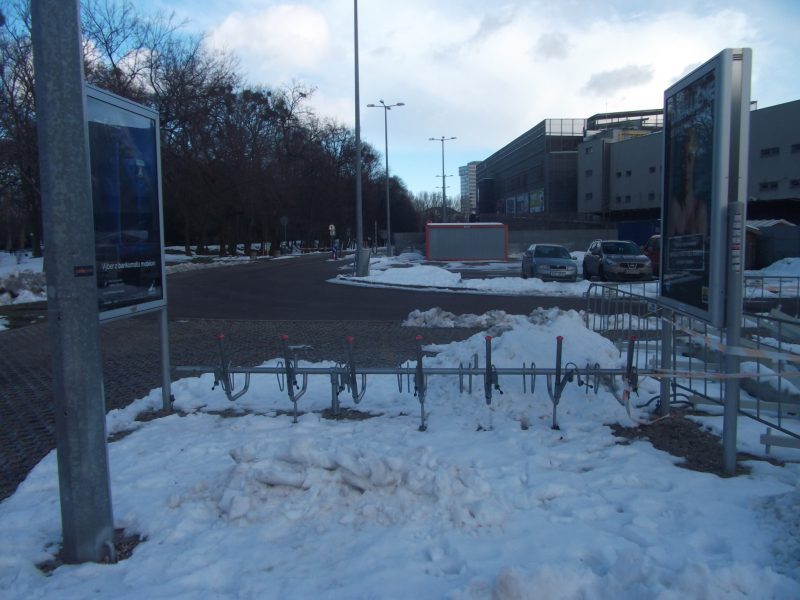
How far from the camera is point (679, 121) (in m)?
5.51

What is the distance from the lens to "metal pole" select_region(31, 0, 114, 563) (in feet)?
11.7

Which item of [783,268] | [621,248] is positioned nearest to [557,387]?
[621,248]

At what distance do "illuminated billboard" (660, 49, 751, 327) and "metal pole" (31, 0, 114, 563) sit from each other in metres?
4.20

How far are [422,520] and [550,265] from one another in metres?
22.0

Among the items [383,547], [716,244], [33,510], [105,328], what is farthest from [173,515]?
[105,328]

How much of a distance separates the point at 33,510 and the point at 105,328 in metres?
10.4

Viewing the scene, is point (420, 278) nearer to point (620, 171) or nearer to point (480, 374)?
point (480, 374)

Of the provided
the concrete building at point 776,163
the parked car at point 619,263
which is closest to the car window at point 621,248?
the parked car at point 619,263

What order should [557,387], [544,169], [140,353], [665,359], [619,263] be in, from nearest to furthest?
[557,387] < [665,359] < [140,353] < [619,263] < [544,169]

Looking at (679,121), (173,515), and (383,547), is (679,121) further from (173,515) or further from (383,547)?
(173,515)

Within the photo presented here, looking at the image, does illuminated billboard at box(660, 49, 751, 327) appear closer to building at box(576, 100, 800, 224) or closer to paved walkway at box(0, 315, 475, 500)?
paved walkway at box(0, 315, 475, 500)

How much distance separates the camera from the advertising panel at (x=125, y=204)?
17.5 feet

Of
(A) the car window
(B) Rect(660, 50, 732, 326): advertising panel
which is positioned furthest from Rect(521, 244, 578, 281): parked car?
(B) Rect(660, 50, 732, 326): advertising panel

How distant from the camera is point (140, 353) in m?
10.8
